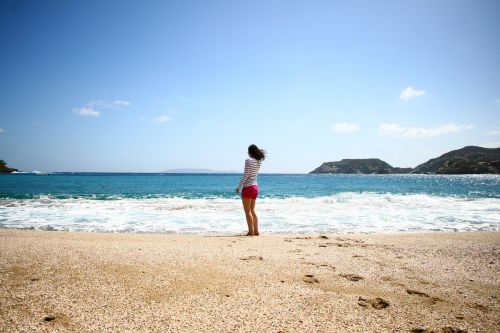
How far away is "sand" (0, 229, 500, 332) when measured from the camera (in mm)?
2350

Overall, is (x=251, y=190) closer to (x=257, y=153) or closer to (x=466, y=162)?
(x=257, y=153)

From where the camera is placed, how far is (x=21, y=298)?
2.64 meters

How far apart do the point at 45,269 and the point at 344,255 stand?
4.41 m

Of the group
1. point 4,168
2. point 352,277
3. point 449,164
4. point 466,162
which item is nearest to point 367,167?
point 449,164

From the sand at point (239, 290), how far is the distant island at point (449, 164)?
6341 inches

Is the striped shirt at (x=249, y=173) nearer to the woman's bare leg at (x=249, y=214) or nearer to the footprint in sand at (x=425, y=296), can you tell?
the woman's bare leg at (x=249, y=214)

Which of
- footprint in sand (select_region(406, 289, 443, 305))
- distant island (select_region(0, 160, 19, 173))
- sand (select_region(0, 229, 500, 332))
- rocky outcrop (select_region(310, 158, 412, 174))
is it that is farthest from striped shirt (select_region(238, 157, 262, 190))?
rocky outcrop (select_region(310, 158, 412, 174))

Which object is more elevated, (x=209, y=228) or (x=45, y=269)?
(x=45, y=269)

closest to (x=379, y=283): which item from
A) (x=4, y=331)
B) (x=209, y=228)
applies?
(x=4, y=331)

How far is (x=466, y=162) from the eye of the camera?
13438 cm

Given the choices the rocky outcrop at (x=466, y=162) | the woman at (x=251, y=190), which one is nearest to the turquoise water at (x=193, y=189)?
the woman at (x=251, y=190)

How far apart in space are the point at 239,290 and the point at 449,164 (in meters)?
177

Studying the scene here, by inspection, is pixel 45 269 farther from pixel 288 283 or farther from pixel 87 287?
pixel 288 283

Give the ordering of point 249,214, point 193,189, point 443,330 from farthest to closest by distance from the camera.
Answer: point 193,189 < point 249,214 < point 443,330
